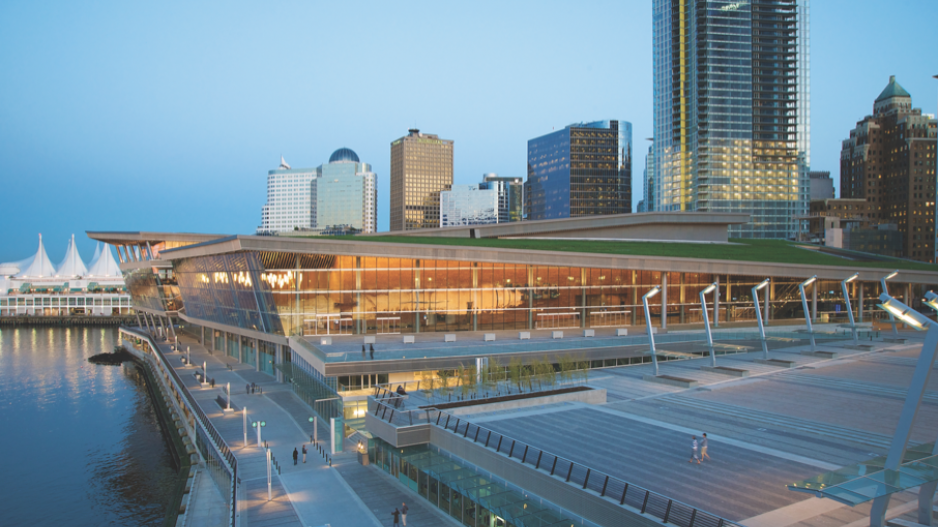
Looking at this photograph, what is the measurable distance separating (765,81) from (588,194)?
70753 mm

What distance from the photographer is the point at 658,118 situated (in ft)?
485

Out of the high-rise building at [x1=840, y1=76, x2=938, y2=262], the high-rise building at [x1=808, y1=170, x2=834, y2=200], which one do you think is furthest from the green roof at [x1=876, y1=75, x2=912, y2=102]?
the high-rise building at [x1=808, y1=170, x2=834, y2=200]

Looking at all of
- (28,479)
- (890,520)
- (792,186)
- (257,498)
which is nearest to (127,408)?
(28,479)

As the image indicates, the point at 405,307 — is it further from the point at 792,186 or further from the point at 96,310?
the point at 96,310

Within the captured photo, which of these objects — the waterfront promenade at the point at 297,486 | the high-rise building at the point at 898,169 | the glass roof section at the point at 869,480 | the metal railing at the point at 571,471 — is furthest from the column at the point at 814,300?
the high-rise building at the point at 898,169

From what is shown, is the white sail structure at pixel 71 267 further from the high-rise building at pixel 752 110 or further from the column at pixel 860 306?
the column at pixel 860 306

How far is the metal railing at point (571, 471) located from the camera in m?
13.5

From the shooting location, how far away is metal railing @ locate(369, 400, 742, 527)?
531 inches

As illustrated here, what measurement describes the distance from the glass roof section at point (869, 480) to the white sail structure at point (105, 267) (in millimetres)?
204914

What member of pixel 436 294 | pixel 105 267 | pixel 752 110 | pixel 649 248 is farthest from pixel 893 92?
pixel 105 267

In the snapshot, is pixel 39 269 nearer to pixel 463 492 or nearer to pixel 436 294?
pixel 436 294

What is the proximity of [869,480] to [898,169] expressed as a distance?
584 feet

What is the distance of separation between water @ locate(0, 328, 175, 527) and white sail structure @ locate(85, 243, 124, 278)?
122812 mm

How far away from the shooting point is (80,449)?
4347cm
